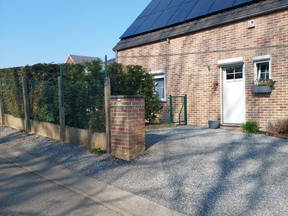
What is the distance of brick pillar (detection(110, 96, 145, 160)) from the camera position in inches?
216

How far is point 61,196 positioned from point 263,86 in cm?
687

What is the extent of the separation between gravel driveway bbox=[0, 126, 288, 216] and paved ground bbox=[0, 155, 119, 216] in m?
0.73

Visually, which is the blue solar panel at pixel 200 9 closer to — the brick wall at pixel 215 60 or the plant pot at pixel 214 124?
the brick wall at pixel 215 60

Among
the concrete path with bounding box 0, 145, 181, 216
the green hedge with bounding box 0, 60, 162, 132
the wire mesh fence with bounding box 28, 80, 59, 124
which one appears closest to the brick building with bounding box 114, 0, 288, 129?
the green hedge with bounding box 0, 60, 162, 132

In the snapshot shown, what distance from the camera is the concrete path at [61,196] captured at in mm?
3570

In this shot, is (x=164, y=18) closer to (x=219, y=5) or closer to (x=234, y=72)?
(x=219, y=5)

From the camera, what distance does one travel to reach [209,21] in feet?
33.2

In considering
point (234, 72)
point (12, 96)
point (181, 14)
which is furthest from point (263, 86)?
point (12, 96)

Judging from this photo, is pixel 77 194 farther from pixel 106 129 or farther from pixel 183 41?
pixel 183 41

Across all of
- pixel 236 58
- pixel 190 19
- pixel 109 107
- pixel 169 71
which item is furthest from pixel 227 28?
pixel 109 107

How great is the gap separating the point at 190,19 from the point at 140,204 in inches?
354

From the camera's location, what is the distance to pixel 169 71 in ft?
38.8

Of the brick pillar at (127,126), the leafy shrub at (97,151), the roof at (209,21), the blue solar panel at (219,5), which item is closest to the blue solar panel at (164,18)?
the roof at (209,21)

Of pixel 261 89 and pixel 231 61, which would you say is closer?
pixel 261 89
